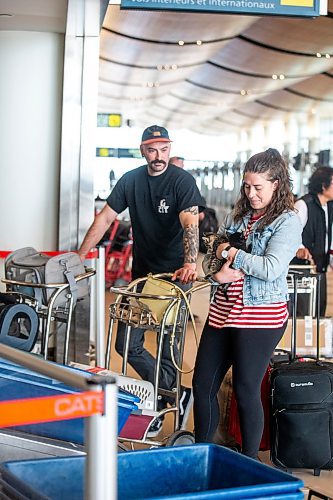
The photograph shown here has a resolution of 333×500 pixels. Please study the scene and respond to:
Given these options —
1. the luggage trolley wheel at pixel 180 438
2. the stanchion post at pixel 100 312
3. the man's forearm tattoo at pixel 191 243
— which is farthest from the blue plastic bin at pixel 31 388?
the stanchion post at pixel 100 312

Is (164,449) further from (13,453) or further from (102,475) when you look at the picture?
(13,453)

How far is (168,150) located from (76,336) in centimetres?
262

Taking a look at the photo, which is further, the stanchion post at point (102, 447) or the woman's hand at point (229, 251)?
the woman's hand at point (229, 251)

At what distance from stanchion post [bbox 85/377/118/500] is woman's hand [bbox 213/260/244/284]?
256cm

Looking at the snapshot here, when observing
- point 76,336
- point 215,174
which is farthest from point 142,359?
point 215,174

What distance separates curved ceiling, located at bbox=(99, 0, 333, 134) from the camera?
68.0 feet

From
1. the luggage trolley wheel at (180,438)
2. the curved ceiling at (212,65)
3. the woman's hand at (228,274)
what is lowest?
the luggage trolley wheel at (180,438)

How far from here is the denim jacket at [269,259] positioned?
16.4 ft

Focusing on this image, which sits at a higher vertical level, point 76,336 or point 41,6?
point 41,6

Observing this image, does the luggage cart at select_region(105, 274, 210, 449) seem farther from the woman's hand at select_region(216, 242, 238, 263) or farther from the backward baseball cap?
the backward baseball cap

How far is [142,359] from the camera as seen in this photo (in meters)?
6.68

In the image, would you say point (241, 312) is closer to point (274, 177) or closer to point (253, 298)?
point (253, 298)

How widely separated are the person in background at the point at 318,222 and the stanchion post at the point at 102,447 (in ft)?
22.6

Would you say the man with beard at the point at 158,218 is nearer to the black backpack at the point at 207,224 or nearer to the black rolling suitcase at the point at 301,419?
the black rolling suitcase at the point at 301,419
